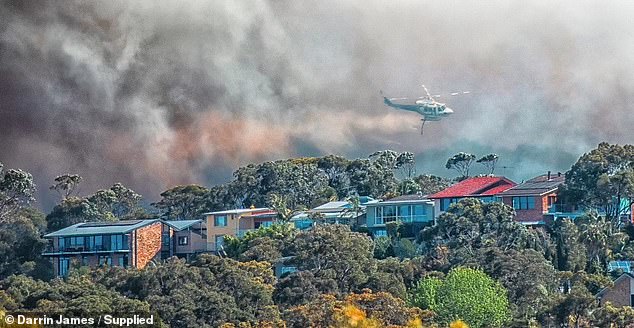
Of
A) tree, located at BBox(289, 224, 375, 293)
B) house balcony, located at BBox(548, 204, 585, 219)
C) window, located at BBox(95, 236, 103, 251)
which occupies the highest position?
house balcony, located at BBox(548, 204, 585, 219)

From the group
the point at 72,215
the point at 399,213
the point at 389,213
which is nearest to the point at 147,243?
the point at 72,215

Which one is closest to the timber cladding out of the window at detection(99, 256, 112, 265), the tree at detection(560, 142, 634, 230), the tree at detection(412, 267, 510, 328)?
the window at detection(99, 256, 112, 265)

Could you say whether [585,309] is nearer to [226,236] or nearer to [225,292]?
[225,292]

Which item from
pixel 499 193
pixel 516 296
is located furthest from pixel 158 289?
pixel 499 193

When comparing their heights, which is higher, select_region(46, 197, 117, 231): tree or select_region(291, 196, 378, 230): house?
select_region(46, 197, 117, 231): tree

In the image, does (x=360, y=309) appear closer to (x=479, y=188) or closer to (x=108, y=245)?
(x=108, y=245)

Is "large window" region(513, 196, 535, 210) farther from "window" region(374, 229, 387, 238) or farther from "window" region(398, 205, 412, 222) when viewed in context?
"window" region(374, 229, 387, 238)
